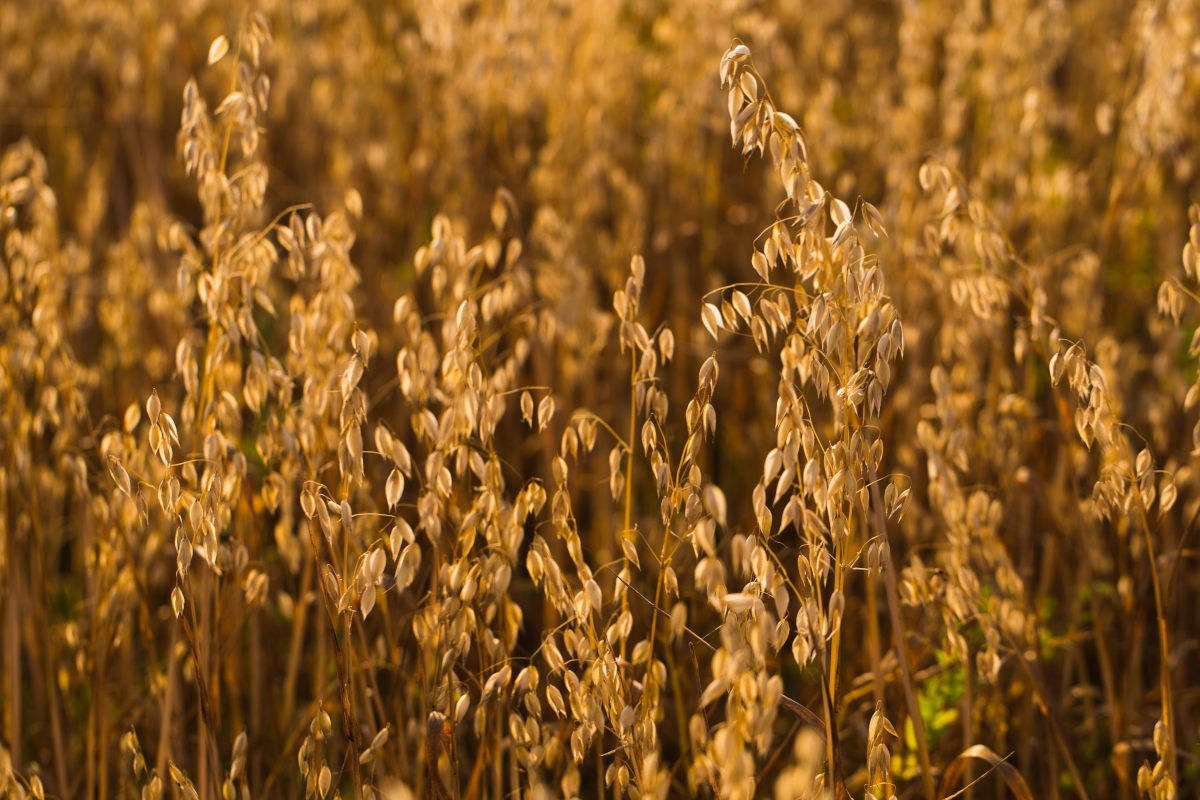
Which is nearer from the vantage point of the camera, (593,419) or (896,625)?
(896,625)

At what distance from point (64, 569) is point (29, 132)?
1.77m

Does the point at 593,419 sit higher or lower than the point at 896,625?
higher

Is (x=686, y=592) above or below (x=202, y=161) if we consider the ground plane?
below

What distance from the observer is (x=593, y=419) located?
165 centimetres

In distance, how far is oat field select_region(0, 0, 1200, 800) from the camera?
124cm

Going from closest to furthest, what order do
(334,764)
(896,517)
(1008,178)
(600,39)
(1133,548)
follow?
1. (896,517)
2. (1133,548)
3. (334,764)
4. (1008,178)
5. (600,39)

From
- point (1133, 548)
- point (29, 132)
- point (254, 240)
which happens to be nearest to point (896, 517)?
point (1133, 548)

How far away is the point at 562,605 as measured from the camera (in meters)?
1.25

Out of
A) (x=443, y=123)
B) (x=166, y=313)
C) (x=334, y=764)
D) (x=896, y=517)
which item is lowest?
(x=334, y=764)

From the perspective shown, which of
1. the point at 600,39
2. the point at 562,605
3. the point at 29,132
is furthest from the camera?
the point at 29,132

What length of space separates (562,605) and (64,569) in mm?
1847

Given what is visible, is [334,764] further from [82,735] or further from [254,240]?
[254,240]

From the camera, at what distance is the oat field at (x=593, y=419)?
1.24 meters

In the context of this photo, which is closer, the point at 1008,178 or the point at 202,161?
the point at 202,161
